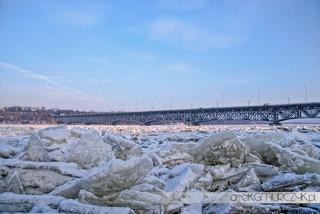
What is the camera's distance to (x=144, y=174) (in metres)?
4.50

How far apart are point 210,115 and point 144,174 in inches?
2555

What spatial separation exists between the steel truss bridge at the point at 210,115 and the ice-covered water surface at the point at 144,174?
53896 mm

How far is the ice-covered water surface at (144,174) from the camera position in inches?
159

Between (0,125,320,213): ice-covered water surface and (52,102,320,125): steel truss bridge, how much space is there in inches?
2122

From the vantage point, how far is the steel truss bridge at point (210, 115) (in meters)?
57.7

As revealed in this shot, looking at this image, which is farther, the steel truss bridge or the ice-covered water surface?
the steel truss bridge

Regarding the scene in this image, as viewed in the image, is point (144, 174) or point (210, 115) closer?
point (144, 174)

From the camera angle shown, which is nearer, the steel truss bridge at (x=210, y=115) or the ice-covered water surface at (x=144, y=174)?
the ice-covered water surface at (x=144, y=174)

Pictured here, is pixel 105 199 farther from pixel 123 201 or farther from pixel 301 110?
pixel 301 110

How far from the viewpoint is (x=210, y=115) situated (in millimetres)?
68625

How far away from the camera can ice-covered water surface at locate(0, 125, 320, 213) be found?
4039 mm

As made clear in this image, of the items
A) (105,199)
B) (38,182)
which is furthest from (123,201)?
(38,182)

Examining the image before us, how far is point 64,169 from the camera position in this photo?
16.4 feet

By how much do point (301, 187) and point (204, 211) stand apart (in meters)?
1.51
